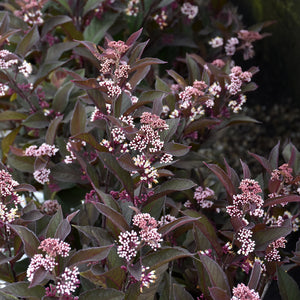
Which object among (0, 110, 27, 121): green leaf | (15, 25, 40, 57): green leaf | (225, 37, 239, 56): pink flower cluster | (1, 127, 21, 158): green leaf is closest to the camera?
(15, 25, 40, 57): green leaf

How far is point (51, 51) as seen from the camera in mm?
1686

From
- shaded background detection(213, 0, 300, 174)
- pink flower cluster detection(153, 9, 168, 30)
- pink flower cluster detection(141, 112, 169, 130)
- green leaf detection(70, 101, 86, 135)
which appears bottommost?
shaded background detection(213, 0, 300, 174)

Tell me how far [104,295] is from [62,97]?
2.80ft

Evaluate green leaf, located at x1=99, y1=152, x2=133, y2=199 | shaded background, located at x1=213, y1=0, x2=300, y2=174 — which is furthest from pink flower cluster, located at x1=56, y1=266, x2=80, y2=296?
shaded background, located at x1=213, y1=0, x2=300, y2=174

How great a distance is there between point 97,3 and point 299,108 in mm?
1415

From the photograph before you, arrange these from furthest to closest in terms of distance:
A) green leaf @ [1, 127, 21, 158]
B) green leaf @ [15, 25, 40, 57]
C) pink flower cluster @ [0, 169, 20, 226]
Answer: green leaf @ [1, 127, 21, 158]
green leaf @ [15, 25, 40, 57]
pink flower cluster @ [0, 169, 20, 226]

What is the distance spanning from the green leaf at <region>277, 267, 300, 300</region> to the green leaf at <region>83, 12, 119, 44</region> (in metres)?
1.15

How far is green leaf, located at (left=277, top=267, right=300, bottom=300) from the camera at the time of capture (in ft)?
3.86

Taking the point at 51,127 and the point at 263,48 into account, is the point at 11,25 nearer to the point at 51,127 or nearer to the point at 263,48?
the point at 51,127

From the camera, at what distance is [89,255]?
95 centimetres

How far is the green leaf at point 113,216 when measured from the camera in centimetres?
99

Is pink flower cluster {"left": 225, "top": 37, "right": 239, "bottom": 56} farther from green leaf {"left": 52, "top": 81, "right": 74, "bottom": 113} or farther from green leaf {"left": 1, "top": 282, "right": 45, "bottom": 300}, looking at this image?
green leaf {"left": 1, "top": 282, "right": 45, "bottom": 300}

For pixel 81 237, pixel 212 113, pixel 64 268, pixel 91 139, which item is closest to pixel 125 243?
pixel 64 268

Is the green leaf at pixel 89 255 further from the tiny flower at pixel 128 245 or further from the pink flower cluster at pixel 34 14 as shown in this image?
the pink flower cluster at pixel 34 14
